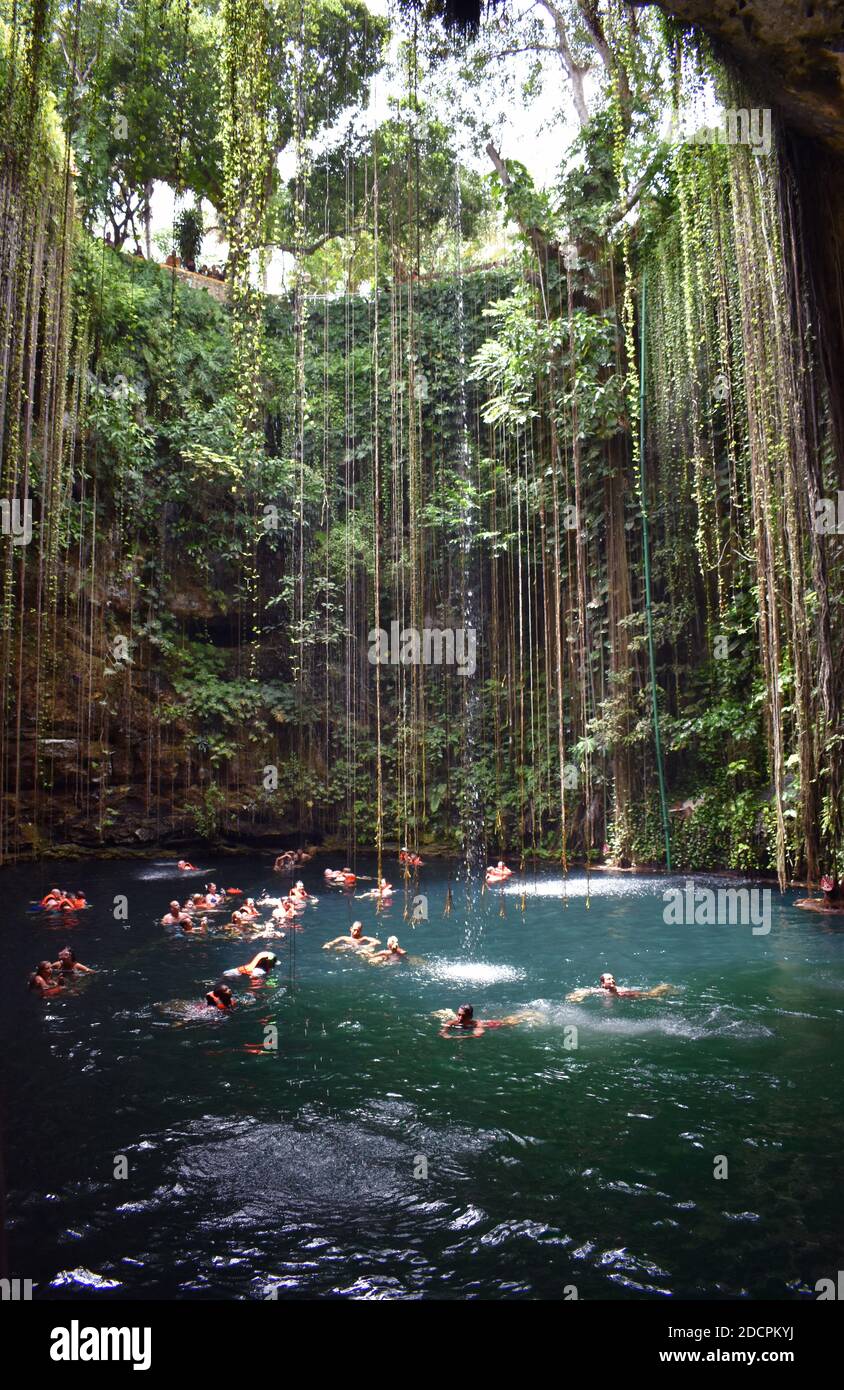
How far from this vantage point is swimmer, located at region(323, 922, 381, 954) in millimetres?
7480

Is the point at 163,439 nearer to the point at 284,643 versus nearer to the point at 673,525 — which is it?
the point at 284,643

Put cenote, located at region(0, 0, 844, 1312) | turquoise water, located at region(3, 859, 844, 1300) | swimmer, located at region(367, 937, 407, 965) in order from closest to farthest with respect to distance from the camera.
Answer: turquoise water, located at region(3, 859, 844, 1300)
cenote, located at region(0, 0, 844, 1312)
swimmer, located at region(367, 937, 407, 965)

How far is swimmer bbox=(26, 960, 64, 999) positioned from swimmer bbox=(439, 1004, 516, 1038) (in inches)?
120

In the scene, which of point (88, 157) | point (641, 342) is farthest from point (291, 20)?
point (641, 342)

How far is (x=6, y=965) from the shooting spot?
273 inches

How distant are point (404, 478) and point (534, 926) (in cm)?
879

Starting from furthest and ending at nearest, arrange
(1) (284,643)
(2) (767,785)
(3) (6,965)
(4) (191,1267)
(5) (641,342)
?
(1) (284,643) < (5) (641,342) < (2) (767,785) < (3) (6,965) < (4) (191,1267)

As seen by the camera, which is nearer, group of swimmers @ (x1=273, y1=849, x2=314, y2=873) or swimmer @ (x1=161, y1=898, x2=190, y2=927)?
swimmer @ (x1=161, y1=898, x2=190, y2=927)

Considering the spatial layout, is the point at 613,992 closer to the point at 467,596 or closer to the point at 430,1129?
the point at 430,1129

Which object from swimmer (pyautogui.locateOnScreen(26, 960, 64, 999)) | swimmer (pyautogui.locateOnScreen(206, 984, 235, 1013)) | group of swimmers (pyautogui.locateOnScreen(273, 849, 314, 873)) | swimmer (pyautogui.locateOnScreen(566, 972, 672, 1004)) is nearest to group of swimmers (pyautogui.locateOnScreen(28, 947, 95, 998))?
swimmer (pyautogui.locateOnScreen(26, 960, 64, 999))

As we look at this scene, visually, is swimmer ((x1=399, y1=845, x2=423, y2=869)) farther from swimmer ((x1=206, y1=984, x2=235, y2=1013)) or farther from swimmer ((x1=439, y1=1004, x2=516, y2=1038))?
swimmer ((x1=206, y1=984, x2=235, y2=1013))

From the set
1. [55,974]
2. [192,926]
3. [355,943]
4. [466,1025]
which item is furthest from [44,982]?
[466,1025]

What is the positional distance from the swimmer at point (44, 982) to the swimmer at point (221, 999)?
4.20 feet

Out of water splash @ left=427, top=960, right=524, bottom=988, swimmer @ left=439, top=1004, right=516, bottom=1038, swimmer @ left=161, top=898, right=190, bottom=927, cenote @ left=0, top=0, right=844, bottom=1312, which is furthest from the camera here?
swimmer @ left=161, top=898, right=190, bottom=927
